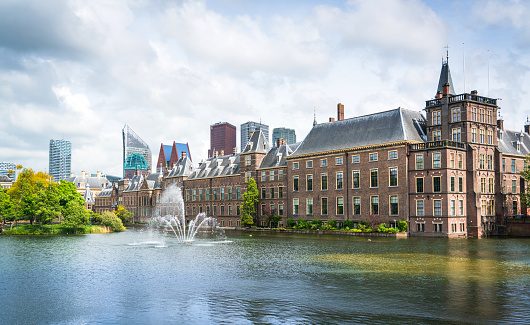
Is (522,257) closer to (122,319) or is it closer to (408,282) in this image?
(408,282)

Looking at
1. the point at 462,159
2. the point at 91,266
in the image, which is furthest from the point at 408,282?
the point at 462,159

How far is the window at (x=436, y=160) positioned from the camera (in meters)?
59.8

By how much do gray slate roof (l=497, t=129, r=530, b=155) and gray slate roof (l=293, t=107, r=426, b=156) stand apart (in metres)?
12.5

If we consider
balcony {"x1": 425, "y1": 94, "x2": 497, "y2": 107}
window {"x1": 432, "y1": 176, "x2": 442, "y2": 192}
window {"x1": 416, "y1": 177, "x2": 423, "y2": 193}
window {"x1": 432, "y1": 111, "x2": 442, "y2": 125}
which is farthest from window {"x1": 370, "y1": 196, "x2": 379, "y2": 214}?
balcony {"x1": 425, "y1": 94, "x2": 497, "y2": 107}

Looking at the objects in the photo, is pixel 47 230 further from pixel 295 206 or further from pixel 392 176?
pixel 392 176

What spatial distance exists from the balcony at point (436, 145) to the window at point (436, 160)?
91 cm

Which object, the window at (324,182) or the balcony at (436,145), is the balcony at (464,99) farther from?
the window at (324,182)

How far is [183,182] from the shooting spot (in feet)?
364

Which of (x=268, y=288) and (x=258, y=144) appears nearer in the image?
(x=268, y=288)

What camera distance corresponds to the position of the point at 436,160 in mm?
60094

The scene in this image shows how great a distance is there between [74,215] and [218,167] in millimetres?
34539

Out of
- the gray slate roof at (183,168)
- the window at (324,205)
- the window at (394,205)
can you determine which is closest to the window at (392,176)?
the window at (394,205)

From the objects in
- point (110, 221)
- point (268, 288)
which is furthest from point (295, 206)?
point (268, 288)

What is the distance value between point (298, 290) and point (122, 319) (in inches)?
336
